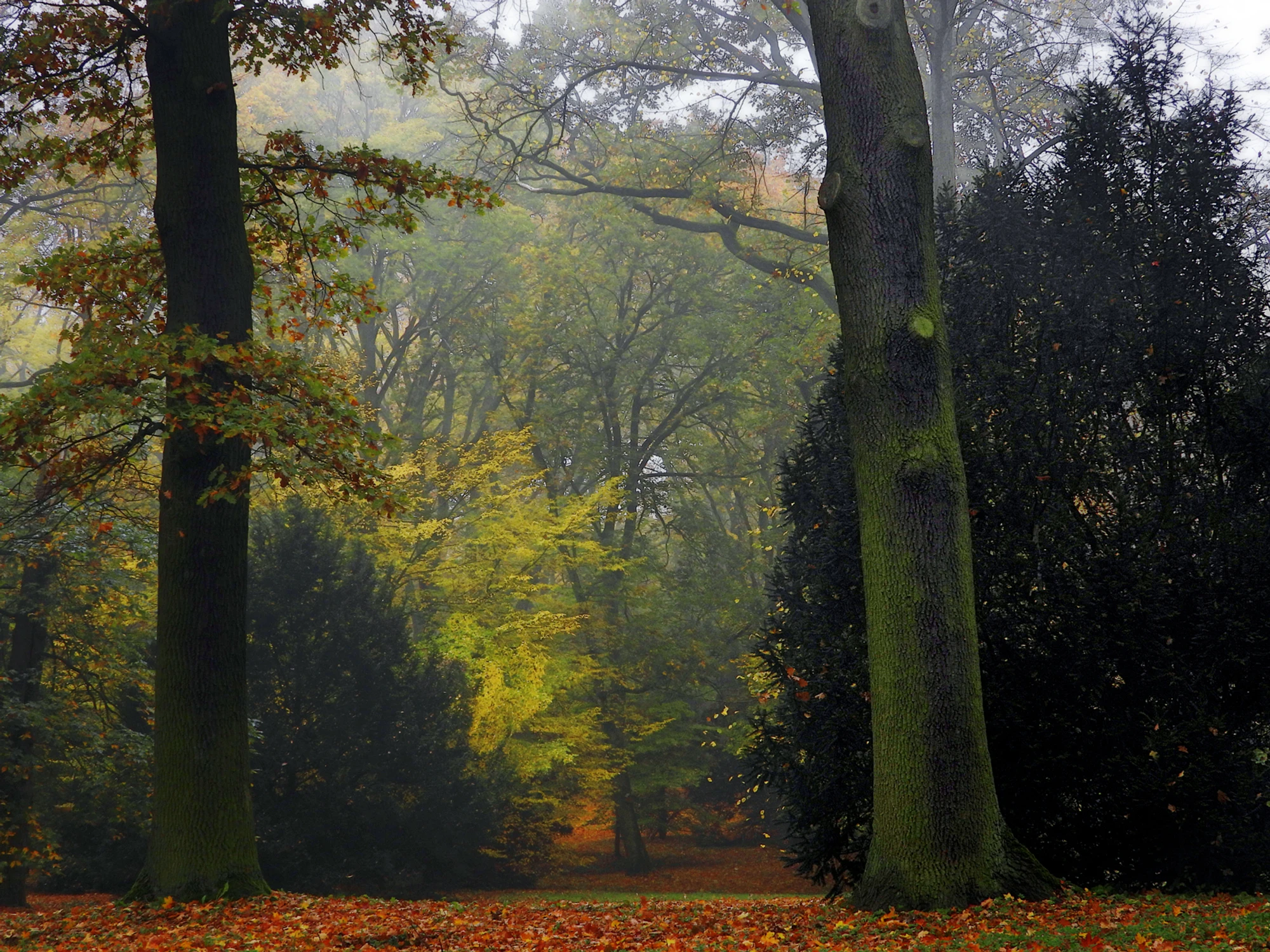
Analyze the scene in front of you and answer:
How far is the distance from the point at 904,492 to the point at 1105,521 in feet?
8.09

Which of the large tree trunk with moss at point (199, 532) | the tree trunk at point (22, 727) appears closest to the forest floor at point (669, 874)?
the tree trunk at point (22, 727)

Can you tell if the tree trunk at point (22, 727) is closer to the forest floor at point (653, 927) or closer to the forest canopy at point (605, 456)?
the forest canopy at point (605, 456)

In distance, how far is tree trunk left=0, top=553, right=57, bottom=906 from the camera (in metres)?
11.5

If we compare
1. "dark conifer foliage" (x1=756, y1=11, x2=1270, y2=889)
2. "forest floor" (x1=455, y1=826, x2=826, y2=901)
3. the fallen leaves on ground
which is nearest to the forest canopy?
"dark conifer foliage" (x1=756, y1=11, x2=1270, y2=889)

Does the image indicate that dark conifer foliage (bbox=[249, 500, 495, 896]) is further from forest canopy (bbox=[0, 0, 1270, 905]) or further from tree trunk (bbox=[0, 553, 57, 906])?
tree trunk (bbox=[0, 553, 57, 906])

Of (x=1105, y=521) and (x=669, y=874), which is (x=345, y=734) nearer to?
(x=669, y=874)

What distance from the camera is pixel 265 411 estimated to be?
7195 mm

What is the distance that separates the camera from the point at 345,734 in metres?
15.1

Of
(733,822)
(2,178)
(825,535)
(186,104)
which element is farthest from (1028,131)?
(733,822)

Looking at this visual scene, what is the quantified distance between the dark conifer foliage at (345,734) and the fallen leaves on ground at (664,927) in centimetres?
738

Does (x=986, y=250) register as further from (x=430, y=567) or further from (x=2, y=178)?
(x=430, y=567)

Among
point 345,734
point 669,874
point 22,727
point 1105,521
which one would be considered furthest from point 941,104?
point 669,874

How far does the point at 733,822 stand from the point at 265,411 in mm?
19659

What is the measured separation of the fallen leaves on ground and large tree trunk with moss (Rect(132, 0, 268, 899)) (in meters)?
0.49
